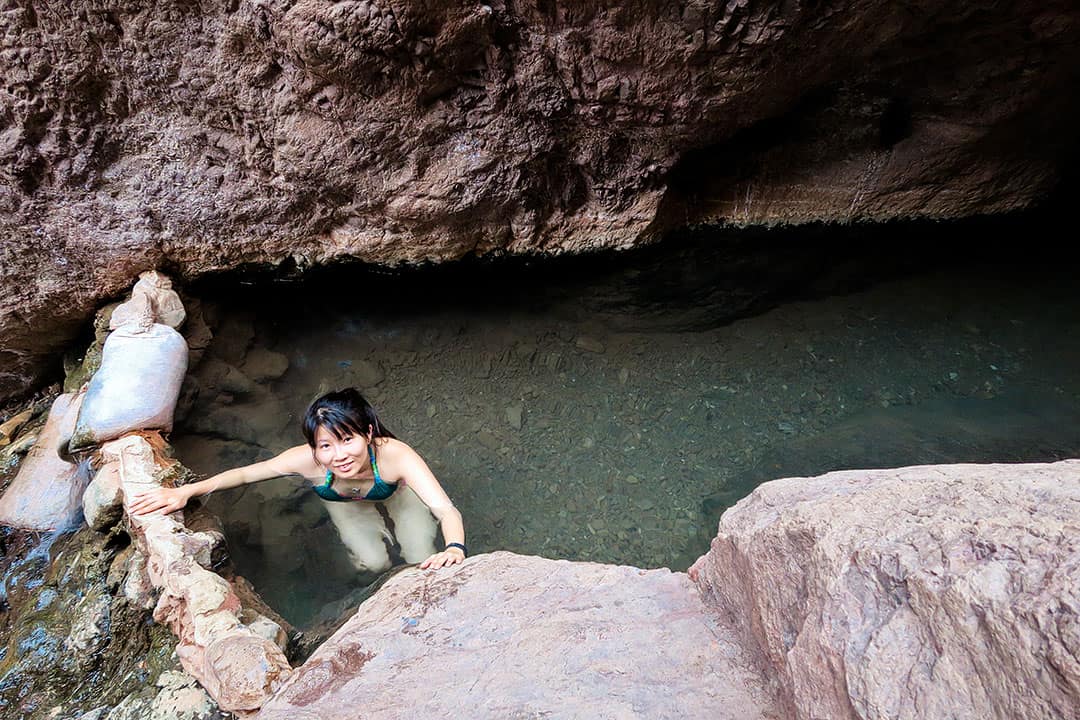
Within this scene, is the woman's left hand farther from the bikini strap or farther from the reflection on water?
the reflection on water

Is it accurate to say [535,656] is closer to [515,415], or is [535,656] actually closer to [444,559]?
[444,559]

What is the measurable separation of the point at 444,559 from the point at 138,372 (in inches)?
68.1

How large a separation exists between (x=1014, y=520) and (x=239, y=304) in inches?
139

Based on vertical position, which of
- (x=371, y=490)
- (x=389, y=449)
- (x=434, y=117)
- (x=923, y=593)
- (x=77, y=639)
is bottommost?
(x=77, y=639)

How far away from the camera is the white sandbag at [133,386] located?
2.37 meters

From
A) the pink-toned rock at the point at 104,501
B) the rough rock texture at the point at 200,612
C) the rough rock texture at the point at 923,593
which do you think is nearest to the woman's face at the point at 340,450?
the rough rock texture at the point at 200,612

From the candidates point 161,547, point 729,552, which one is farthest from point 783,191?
point 161,547

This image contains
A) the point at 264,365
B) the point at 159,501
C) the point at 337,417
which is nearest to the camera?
the point at 159,501

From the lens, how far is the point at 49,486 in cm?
262

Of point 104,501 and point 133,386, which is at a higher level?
point 133,386

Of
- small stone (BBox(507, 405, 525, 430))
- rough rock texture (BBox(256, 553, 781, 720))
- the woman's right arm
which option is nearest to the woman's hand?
the woman's right arm

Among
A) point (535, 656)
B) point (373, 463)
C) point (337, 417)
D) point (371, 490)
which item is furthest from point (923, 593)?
point (371, 490)

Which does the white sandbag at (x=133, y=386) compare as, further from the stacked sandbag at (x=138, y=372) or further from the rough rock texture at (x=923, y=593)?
the rough rock texture at (x=923, y=593)

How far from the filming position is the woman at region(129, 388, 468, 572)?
83.4 inches
